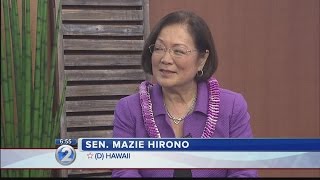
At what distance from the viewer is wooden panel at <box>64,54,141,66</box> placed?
186cm

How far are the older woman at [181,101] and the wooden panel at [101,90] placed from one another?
0.56 m

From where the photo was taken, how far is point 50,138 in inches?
65.2

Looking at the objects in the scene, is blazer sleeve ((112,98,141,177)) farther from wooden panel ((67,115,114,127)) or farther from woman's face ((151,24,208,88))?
wooden panel ((67,115,114,127))

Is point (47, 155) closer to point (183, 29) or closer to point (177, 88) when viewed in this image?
point (177, 88)

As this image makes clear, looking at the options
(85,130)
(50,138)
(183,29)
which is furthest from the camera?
(85,130)

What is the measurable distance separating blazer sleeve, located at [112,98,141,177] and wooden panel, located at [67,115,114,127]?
54 cm

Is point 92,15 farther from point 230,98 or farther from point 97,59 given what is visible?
point 230,98

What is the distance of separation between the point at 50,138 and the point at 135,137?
50 cm

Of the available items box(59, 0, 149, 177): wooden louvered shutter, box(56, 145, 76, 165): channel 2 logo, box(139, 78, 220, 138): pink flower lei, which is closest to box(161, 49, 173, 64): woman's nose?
box(139, 78, 220, 138): pink flower lei

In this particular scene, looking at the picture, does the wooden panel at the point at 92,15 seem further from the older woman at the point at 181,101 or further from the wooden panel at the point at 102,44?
the older woman at the point at 181,101

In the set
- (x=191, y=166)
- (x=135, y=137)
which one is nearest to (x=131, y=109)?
(x=135, y=137)

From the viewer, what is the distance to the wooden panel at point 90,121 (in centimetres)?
181

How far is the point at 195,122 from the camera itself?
126 centimetres

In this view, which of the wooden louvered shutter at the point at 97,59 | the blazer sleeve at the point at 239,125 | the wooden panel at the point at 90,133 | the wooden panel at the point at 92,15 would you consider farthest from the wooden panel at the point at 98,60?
the blazer sleeve at the point at 239,125
